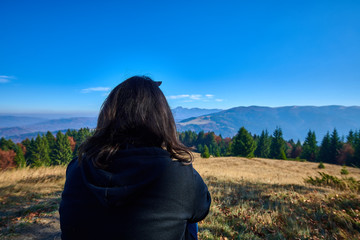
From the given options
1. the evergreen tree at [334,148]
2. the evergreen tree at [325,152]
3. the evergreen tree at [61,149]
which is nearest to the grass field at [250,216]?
the evergreen tree at [325,152]

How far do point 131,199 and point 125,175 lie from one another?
0.58 ft

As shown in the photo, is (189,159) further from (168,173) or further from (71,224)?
(71,224)

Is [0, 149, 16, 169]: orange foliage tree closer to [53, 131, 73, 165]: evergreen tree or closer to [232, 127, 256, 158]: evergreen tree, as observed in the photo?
[53, 131, 73, 165]: evergreen tree

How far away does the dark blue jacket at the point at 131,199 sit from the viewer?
1260 millimetres

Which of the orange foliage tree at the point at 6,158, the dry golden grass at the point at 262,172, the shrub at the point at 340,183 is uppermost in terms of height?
the shrub at the point at 340,183

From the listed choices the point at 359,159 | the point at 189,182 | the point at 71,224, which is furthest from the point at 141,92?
the point at 359,159

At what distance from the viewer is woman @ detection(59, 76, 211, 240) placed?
1.27 meters

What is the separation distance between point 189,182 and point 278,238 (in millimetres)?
3052

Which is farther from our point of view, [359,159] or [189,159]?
[359,159]

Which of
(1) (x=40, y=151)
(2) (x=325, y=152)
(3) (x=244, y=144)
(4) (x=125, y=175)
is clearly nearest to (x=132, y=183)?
(4) (x=125, y=175)

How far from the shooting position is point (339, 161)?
48125mm

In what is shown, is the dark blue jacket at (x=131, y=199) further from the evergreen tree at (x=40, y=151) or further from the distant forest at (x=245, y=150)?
the evergreen tree at (x=40, y=151)

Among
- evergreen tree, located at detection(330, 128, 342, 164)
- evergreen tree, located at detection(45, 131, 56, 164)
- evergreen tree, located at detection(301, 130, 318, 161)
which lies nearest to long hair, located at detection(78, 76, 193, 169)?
evergreen tree, located at detection(330, 128, 342, 164)

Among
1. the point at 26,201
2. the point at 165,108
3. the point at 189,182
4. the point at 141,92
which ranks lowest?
the point at 26,201
